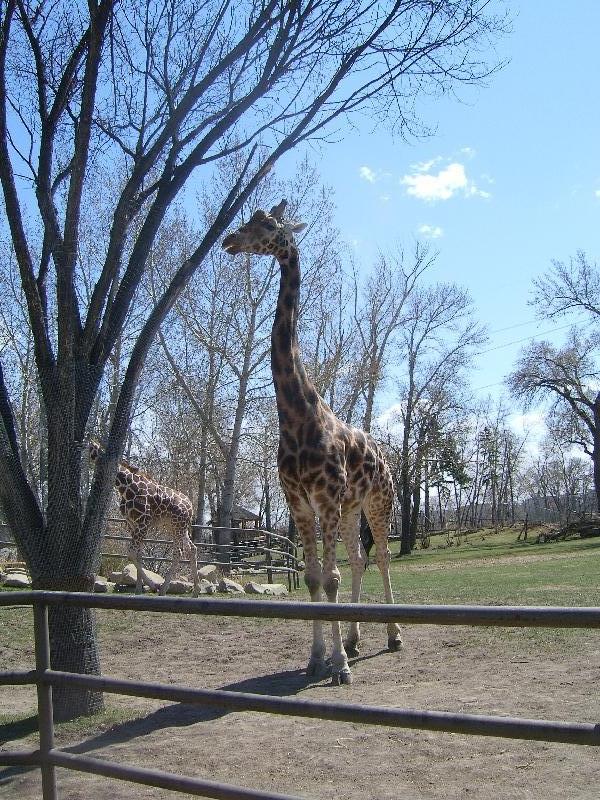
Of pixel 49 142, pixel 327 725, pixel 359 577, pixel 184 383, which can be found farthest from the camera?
pixel 184 383

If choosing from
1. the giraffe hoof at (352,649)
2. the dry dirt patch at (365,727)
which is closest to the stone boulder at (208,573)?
the dry dirt patch at (365,727)

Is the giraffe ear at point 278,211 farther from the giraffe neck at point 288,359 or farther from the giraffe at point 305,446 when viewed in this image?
the giraffe neck at point 288,359

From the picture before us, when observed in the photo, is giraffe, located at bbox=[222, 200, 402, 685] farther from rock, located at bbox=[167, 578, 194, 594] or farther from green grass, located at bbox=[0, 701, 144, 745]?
rock, located at bbox=[167, 578, 194, 594]

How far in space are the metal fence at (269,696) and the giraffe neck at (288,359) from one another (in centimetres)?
400

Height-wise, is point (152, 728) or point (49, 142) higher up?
point (49, 142)

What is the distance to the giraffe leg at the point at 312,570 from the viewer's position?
7.11 m

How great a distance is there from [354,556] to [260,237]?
354 centimetres

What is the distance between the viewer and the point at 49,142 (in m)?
6.60

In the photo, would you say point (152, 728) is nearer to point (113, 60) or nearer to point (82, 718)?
point (82, 718)

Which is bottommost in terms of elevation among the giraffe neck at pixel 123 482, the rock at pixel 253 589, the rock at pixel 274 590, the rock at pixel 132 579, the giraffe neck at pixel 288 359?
the rock at pixel 274 590

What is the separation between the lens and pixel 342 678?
6734mm

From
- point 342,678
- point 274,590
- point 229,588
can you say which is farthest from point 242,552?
point 342,678

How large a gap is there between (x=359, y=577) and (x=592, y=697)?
3178mm

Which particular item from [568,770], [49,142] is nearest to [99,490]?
[49,142]
